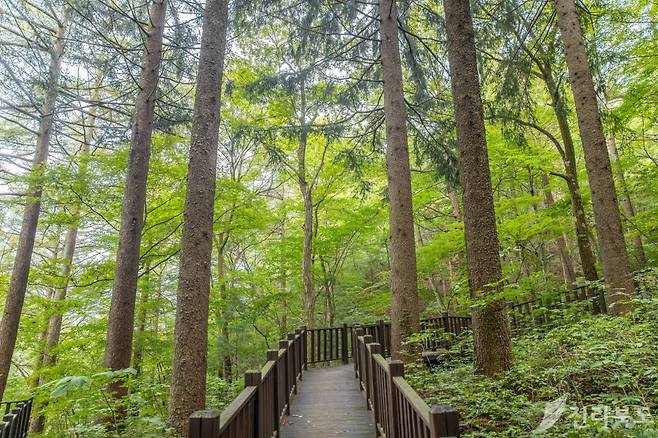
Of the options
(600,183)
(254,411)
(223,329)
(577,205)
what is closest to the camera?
(254,411)

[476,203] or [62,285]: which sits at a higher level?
[476,203]

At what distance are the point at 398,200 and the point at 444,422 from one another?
484 centimetres

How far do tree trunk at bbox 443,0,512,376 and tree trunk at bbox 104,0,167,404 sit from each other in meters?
4.92

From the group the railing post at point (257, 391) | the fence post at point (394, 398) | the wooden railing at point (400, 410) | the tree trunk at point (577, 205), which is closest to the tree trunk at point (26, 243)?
the railing post at point (257, 391)

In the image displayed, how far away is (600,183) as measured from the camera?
196 inches

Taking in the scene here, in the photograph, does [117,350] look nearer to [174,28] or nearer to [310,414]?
[310,414]

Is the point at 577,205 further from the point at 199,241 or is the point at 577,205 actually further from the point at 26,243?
the point at 26,243

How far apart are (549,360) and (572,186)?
6514mm

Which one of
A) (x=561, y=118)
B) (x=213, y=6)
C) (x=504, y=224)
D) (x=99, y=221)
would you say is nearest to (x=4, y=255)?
(x=99, y=221)

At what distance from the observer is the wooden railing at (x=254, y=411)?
193 cm

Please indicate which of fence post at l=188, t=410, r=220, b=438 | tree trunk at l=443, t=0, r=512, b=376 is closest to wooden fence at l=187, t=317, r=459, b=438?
fence post at l=188, t=410, r=220, b=438

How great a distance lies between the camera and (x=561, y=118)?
8617 millimetres

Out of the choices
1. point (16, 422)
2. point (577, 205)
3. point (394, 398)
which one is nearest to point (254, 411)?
point (394, 398)

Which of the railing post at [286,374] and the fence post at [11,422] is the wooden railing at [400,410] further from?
the fence post at [11,422]
